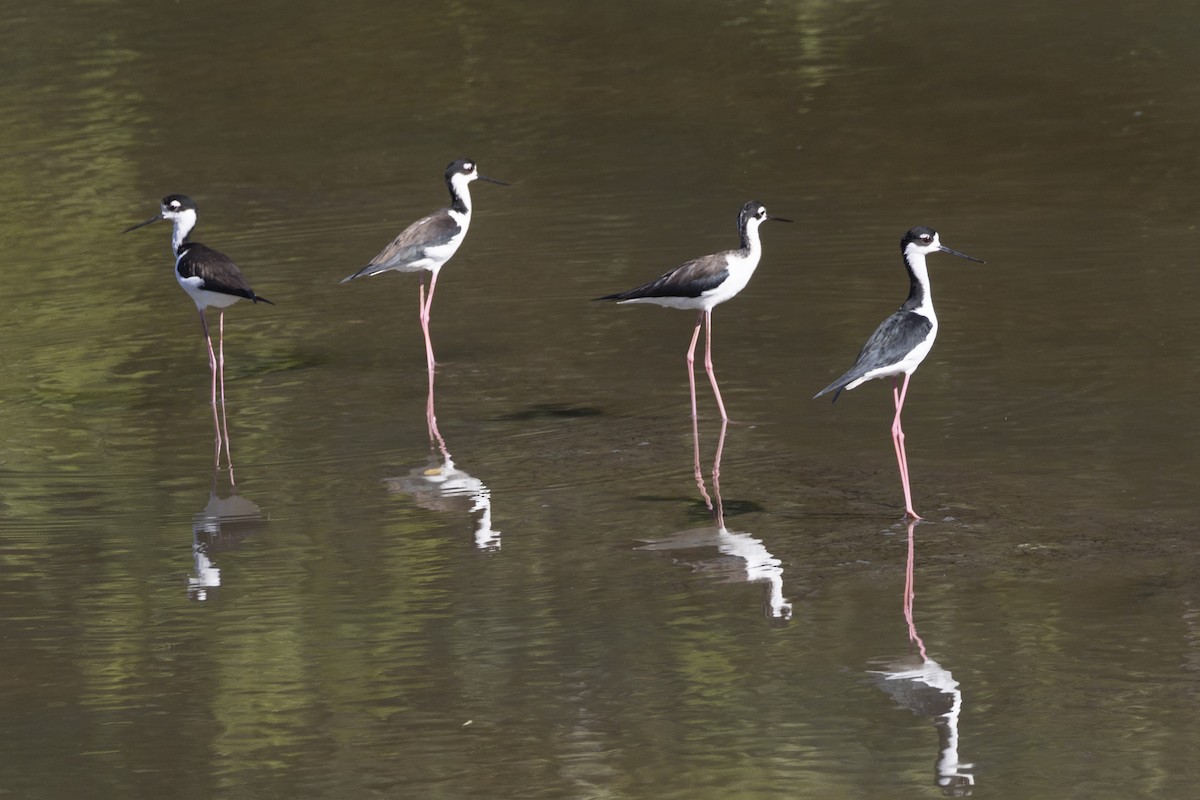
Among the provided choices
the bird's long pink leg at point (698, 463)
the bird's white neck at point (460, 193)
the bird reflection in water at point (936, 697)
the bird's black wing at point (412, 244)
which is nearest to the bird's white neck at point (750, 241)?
the bird's long pink leg at point (698, 463)

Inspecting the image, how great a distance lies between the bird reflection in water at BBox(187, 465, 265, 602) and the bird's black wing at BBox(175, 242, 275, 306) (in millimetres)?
1704

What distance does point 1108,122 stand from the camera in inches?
703

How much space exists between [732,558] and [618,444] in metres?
2.01

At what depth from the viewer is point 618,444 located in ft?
33.4

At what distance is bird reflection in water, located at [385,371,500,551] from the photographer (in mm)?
8911

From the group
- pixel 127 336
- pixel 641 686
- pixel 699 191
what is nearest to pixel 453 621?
pixel 641 686

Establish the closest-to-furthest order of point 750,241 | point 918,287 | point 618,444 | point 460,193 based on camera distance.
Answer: point 918,287
point 618,444
point 750,241
point 460,193

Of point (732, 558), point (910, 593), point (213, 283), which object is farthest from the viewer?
point (213, 283)

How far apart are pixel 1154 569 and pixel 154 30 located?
64.5ft

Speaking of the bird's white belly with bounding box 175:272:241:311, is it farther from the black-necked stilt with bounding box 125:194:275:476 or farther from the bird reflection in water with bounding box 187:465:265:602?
the bird reflection in water with bounding box 187:465:265:602

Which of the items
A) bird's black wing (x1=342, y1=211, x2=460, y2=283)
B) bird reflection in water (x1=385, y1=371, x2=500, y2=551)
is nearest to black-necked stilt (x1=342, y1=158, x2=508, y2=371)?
bird's black wing (x1=342, y1=211, x2=460, y2=283)

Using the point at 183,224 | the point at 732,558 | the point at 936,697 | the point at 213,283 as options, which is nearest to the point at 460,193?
the point at 183,224

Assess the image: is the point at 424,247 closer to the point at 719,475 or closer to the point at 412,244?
the point at 412,244

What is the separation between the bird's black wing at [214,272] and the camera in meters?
11.2
